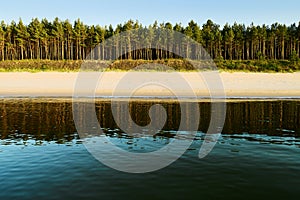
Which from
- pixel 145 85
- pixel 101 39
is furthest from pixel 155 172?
pixel 101 39

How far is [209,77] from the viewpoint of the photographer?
59.7 metres

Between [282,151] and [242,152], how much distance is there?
2169 millimetres

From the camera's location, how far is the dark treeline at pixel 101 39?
91.1 m

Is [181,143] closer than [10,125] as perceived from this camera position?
Yes

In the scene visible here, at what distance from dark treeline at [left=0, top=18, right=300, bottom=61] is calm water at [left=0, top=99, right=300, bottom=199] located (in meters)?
73.9

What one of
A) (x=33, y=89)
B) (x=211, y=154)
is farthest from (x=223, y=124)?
(x=33, y=89)

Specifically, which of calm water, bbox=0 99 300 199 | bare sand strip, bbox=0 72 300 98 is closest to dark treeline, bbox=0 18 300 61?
bare sand strip, bbox=0 72 300 98

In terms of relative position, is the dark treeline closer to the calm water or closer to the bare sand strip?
the bare sand strip

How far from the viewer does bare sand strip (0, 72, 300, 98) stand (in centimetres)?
5019

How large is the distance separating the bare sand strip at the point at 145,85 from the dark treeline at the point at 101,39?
108 ft

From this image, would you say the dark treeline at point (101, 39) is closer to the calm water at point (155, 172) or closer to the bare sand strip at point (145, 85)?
the bare sand strip at point (145, 85)

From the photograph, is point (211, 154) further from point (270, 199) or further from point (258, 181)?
point (270, 199)

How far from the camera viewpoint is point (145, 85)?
5453cm

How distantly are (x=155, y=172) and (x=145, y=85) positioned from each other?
43320 millimetres
